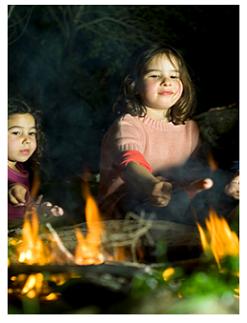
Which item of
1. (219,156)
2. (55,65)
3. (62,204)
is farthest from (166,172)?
(55,65)

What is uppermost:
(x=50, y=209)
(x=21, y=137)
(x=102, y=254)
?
(x=21, y=137)

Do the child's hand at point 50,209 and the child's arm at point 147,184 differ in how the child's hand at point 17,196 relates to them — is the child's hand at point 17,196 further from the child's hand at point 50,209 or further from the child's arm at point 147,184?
the child's arm at point 147,184

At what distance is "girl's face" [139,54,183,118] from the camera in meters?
2.05

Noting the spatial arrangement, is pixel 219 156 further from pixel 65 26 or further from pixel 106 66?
pixel 65 26

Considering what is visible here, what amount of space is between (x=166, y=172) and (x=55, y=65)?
0.51 metres

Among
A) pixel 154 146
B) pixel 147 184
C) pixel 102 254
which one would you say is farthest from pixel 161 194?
pixel 102 254

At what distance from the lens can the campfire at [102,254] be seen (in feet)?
6.44

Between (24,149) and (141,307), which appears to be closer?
(141,307)

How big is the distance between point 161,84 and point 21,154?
518 mm

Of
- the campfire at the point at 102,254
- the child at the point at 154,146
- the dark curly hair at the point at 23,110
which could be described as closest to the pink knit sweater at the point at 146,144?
the child at the point at 154,146

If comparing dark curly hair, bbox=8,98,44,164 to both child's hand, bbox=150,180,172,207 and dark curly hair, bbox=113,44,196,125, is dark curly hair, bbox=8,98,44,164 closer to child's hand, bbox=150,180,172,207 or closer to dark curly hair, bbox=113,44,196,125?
dark curly hair, bbox=113,44,196,125

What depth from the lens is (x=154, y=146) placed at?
2072 mm

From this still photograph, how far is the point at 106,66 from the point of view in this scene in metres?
2.06

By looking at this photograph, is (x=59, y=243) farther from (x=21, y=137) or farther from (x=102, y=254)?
(x=21, y=137)
